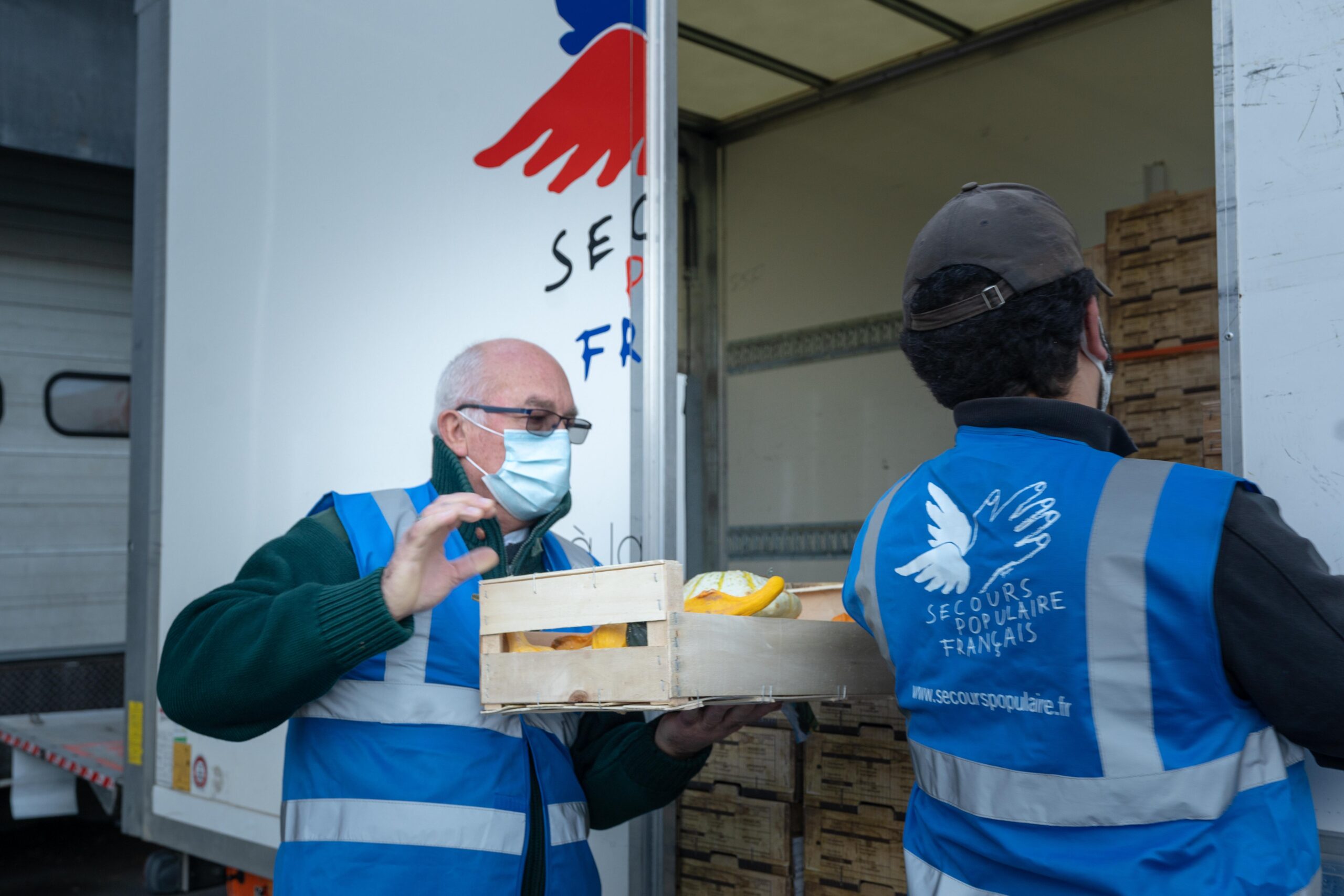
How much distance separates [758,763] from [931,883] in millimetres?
1578

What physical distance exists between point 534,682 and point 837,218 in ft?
18.4

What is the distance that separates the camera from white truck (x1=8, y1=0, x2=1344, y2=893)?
1932mm

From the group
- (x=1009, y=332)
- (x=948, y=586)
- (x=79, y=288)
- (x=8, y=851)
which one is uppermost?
(x=79, y=288)

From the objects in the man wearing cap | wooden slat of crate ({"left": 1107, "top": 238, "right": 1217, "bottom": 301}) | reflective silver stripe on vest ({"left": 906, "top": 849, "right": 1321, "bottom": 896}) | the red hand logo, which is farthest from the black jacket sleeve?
A: wooden slat of crate ({"left": 1107, "top": 238, "right": 1217, "bottom": 301})

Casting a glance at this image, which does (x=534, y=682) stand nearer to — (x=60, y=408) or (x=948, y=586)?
(x=948, y=586)

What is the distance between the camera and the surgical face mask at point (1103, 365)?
170 cm

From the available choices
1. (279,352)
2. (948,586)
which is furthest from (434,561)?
(279,352)

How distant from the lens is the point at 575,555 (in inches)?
110

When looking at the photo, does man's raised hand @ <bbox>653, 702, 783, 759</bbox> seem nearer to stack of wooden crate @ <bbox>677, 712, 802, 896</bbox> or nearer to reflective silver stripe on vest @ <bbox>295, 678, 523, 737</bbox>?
reflective silver stripe on vest @ <bbox>295, 678, 523, 737</bbox>

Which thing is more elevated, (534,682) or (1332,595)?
(1332,595)

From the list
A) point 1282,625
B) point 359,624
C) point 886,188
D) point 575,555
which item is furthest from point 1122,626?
point 886,188

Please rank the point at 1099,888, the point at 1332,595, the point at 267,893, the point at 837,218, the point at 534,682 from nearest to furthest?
1. the point at 1332,595
2. the point at 1099,888
3. the point at 534,682
4. the point at 267,893
5. the point at 837,218

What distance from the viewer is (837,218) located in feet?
23.9

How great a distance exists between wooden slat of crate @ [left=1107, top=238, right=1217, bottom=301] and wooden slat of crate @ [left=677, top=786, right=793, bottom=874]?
101 inches
